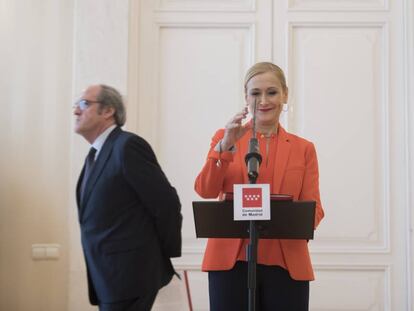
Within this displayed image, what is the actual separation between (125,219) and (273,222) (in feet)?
1.73

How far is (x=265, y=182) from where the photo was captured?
2.18 metres

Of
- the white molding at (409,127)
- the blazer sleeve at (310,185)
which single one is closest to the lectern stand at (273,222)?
the blazer sleeve at (310,185)

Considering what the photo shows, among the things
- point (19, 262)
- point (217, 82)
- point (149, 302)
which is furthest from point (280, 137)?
point (19, 262)

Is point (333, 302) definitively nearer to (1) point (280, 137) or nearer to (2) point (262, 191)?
(1) point (280, 137)

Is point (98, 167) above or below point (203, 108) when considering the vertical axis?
below

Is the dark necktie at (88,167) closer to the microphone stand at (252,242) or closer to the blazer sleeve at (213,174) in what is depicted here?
the blazer sleeve at (213,174)

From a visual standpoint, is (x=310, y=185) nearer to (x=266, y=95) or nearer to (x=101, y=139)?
(x=266, y=95)

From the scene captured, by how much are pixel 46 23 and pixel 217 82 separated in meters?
1.25

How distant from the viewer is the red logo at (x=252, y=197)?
6.19ft

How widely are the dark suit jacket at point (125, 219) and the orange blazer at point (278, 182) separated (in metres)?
0.17

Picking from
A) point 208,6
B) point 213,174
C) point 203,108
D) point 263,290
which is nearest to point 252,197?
point 213,174

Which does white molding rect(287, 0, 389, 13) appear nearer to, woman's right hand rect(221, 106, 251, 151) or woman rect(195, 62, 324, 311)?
woman rect(195, 62, 324, 311)

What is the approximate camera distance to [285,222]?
1961 millimetres

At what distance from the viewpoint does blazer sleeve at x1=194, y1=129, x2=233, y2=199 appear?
83.7 inches
